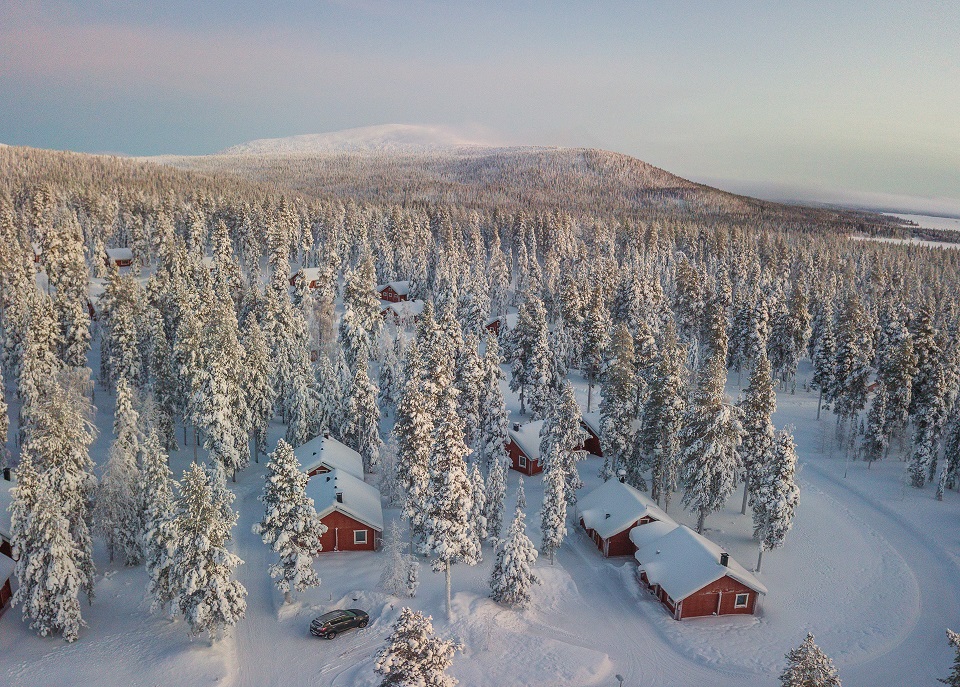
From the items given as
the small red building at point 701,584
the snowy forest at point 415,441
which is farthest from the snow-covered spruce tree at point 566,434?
the small red building at point 701,584

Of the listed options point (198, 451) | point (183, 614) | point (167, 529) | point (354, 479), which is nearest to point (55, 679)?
point (183, 614)

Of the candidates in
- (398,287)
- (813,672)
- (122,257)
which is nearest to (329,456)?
(813,672)

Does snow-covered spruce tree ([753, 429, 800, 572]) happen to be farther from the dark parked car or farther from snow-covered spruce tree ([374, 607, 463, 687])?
snow-covered spruce tree ([374, 607, 463, 687])

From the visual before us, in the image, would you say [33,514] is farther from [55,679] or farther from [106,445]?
[106,445]

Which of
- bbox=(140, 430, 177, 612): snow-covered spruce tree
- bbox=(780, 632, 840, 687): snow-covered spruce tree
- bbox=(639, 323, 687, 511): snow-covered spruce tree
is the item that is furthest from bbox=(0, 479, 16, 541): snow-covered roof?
bbox=(639, 323, 687, 511): snow-covered spruce tree

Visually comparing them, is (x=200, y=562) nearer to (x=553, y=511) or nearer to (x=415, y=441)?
(x=415, y=441)

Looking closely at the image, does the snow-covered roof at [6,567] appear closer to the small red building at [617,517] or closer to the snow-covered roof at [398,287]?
the small red building at [617,517]

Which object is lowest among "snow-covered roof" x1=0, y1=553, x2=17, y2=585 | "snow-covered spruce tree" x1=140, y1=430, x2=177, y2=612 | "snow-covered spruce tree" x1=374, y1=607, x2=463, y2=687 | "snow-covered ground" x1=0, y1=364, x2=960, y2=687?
"snow-covered ground" x1=0, y1=364, x2=960, y2=687
